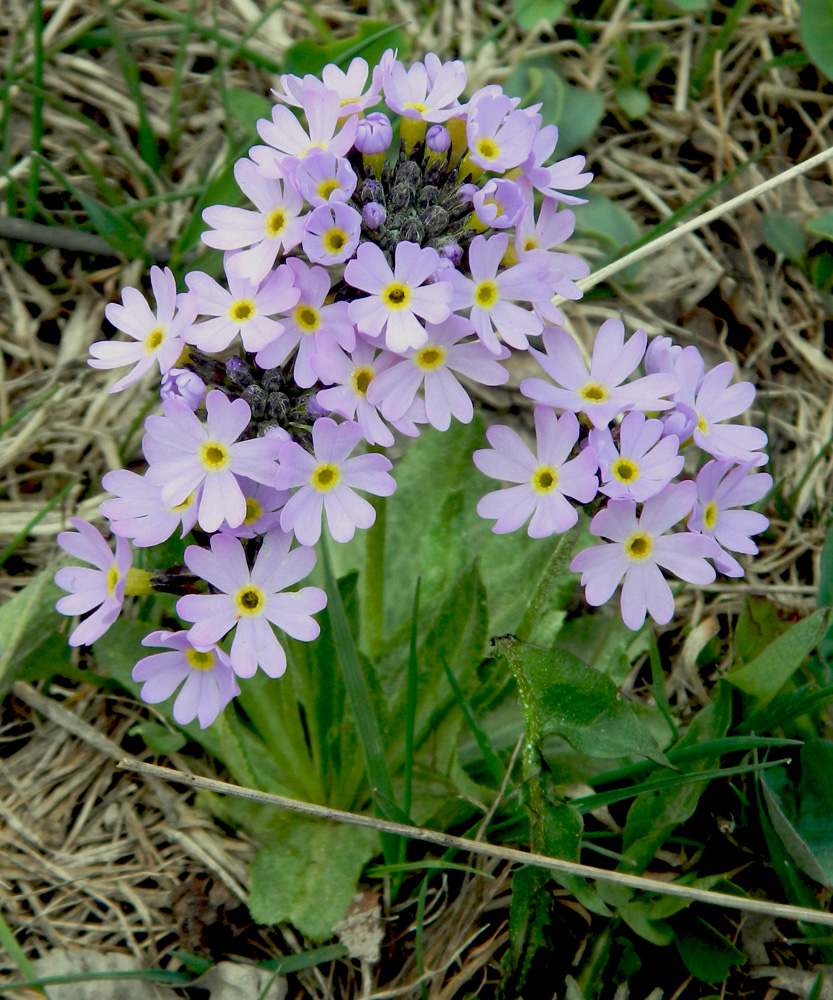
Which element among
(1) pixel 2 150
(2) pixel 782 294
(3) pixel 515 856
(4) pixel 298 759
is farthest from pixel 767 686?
(1) pixel 2 150

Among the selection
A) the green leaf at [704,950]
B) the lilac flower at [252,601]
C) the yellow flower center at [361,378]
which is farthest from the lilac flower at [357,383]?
the green leaf at [704,950]

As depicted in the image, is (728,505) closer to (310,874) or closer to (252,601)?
(252,601)

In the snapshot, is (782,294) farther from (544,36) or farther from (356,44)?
(356,44)

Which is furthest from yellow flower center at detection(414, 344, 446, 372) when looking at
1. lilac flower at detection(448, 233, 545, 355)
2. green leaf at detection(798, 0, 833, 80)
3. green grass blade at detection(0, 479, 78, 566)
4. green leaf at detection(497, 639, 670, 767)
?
green leaf at detection(798, 0, 833, 80)

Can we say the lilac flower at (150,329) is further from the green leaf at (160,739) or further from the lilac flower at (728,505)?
the lilac flower at (728,505)

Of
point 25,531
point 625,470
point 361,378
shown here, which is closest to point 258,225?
point 361,378

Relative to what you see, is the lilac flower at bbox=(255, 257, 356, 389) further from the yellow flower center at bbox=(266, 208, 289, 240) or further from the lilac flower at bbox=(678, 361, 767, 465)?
the lilac flower at bbox=(678, 361, 767, 465)

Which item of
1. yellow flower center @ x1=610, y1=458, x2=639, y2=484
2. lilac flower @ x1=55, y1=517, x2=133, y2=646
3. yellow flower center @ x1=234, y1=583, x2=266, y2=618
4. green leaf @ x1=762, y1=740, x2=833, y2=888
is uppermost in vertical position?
yellow flower center @ x1=610, y1=458, x2=639, y2=484
